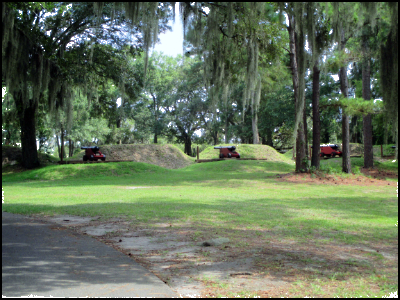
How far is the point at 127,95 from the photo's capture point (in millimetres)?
22391

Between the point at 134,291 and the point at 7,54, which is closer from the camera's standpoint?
the point at 134,291

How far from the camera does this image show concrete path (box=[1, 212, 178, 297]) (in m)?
3.51

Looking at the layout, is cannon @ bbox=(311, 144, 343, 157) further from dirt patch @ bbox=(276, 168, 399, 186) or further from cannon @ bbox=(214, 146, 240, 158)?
dirt patch @ bbox=(276, 168, 399, 186)

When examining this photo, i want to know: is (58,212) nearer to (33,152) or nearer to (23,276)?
(23,276)

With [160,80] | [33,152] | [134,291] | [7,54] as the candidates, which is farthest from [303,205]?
[160,80]

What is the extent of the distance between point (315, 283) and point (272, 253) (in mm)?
1173

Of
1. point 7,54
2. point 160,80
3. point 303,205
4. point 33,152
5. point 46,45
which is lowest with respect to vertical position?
point 303,205

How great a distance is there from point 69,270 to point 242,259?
217 cm

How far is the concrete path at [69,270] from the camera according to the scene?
3.51m

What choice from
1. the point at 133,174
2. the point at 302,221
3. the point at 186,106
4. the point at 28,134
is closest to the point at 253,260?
the point at 302,221

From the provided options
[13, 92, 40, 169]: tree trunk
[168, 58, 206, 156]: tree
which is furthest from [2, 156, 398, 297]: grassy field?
[168, 58, 206, 156]: tree

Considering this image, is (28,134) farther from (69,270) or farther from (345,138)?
(69,270)

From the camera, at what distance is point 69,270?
13.6ft

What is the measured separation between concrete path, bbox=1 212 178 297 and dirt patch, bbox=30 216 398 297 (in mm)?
271
